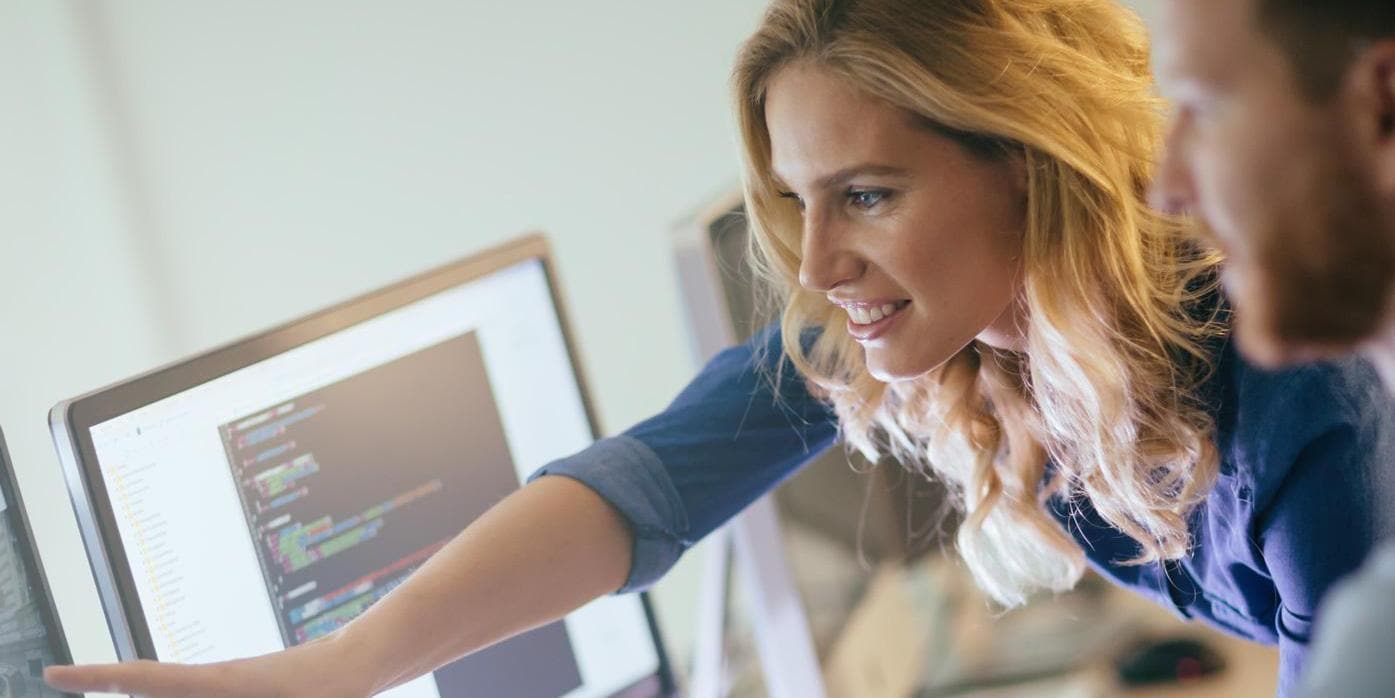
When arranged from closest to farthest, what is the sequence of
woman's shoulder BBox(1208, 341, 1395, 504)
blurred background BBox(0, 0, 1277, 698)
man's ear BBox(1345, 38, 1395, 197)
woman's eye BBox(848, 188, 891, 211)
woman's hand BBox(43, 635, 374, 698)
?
man's ear BBox(1345, 38, 1395, 197)
woman's hand BBox(43, 635, 374, 698)
woman's shoulder BBox(1208, 341, 1395, 504)
woman's eye BBox(848, 188, 891, 211)
blurred background BBox(0, 0, 1277, 698)

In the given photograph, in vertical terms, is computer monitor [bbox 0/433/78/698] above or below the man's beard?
below

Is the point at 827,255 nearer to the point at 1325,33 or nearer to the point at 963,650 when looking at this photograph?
the point at 1325,33

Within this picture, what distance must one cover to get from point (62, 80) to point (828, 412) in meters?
1.20

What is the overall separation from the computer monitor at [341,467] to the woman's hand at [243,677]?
0.09 m

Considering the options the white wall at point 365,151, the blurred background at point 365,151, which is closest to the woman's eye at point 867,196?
the blurred background at point 365,151

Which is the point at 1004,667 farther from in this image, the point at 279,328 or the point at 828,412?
the point at 279,328

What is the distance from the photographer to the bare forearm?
34.5 inches

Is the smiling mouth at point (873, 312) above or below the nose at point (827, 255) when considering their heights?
below

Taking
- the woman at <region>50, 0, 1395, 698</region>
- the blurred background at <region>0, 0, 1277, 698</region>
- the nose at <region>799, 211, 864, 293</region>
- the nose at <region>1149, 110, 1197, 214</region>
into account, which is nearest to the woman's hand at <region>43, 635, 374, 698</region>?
the woman at <region>50, 0, 1395, 698</region>

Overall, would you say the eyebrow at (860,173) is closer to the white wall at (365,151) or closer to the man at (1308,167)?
the man at (1308,167)

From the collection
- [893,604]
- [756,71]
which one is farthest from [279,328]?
[893,604]

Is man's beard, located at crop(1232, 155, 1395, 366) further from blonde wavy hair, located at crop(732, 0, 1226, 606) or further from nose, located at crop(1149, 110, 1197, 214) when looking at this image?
blonde wavy hair, located at crop(732, 0, 1226, 606)

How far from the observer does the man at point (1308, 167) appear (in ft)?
1.66

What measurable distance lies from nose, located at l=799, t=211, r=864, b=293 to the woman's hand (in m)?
0.40
